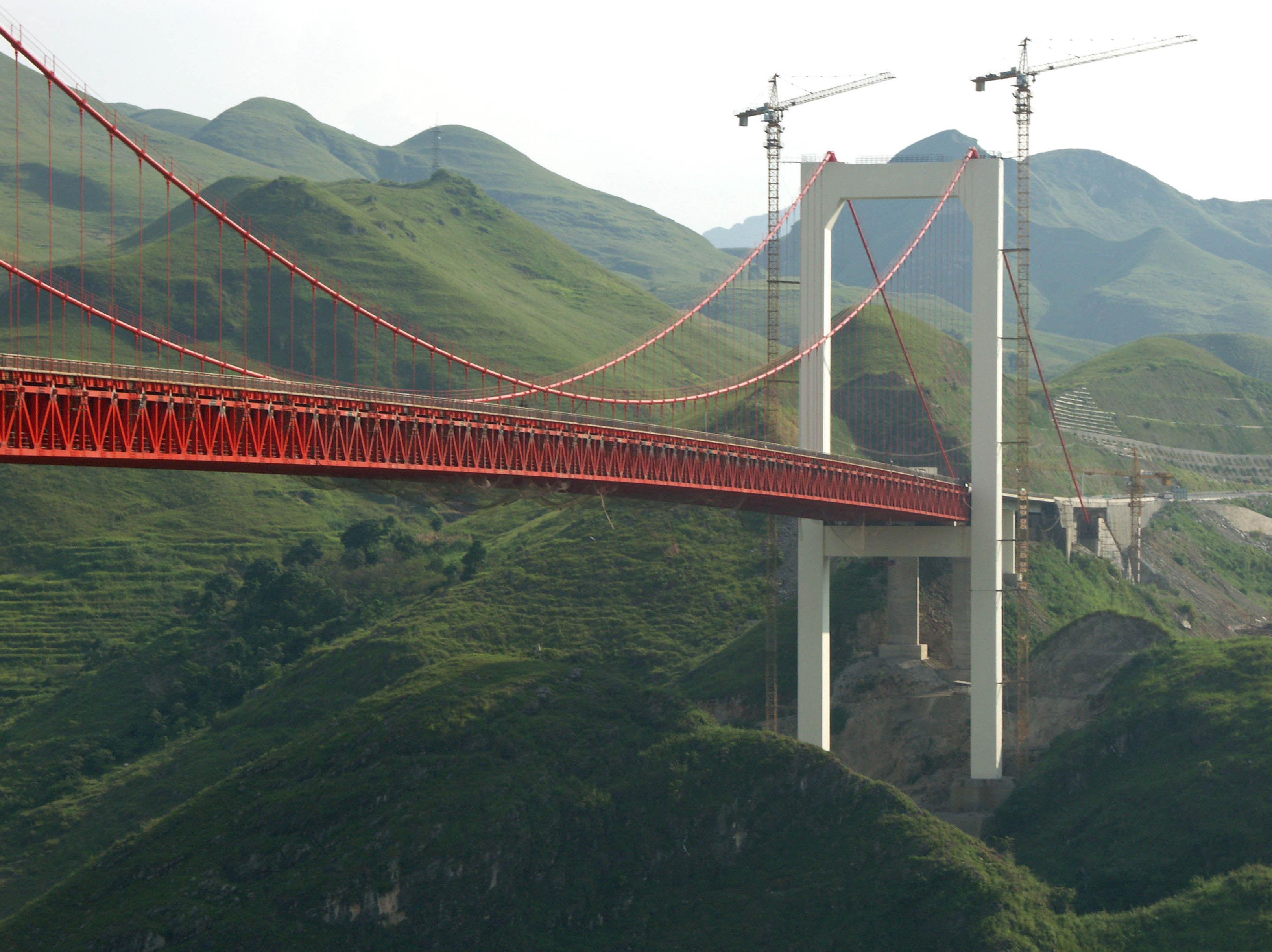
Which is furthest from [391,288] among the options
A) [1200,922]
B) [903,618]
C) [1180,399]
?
[1200,922]

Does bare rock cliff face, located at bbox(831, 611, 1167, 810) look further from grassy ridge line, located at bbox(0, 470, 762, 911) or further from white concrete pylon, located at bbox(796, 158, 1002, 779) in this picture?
grassy ridge line, located at bbox(0, 470, 762, 911)

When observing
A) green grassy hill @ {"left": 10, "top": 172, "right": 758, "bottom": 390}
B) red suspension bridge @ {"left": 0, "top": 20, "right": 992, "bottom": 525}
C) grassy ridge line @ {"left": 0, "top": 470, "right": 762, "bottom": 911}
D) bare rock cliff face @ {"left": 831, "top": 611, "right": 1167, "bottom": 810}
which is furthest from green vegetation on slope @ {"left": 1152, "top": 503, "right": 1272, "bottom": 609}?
bare rock cliff face @ {"left": 831, "top": 611, "right": 1167, "bottom": 810}

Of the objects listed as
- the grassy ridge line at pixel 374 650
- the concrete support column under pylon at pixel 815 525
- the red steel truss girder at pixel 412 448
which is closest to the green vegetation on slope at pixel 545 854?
Result: the concrete support column under pylon at pixel 815 525

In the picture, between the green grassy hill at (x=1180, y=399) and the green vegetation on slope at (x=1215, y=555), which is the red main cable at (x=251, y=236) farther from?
Result: the green grassy hill at (x=1180, y=399)

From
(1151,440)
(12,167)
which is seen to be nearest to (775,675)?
(1151,440)

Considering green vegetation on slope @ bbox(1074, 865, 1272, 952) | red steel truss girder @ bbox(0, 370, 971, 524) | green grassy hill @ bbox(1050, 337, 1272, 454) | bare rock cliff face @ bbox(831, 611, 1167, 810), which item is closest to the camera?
red steel truss girder @ bbox(0, 370, 971, 524)

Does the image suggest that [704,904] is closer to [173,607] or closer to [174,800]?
[174,800]

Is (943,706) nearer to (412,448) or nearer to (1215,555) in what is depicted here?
(412,448)
